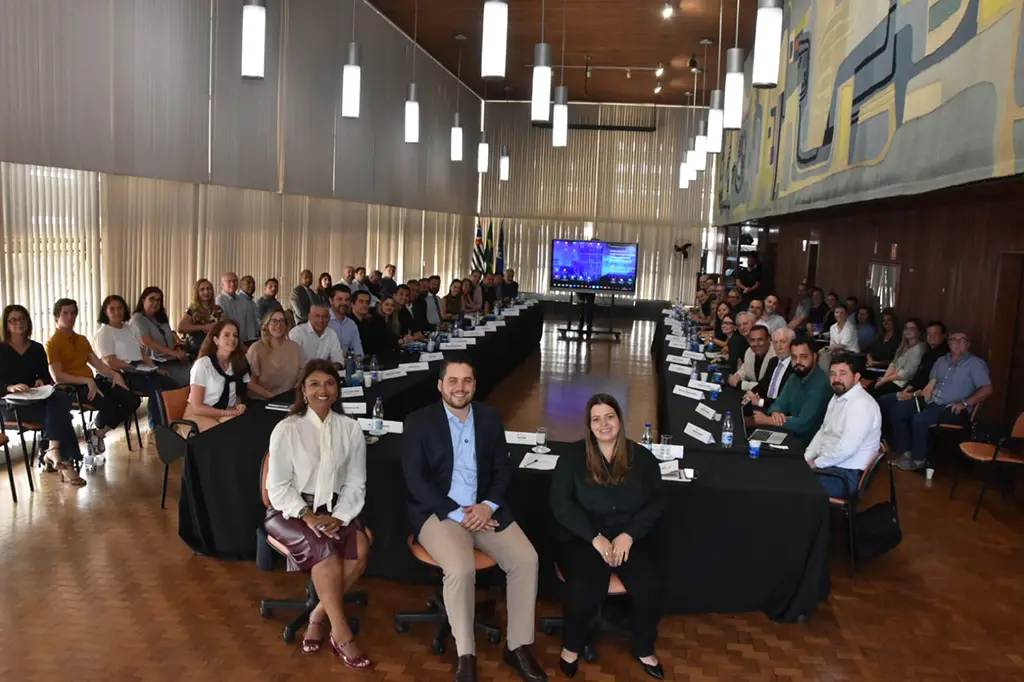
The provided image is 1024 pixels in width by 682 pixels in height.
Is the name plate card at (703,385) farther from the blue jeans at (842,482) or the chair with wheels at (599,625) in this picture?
the chair with wheels at (599,625)

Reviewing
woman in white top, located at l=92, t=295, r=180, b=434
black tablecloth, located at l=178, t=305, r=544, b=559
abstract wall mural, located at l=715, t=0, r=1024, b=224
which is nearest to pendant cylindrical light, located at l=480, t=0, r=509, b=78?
black tablecloth, located at l=178, t=305, r=544, b=559

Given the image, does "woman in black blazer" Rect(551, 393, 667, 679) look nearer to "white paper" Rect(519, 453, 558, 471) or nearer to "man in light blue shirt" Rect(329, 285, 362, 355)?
"white paper" Rect(519, 453, 558, 471)

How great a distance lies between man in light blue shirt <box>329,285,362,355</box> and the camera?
750cm

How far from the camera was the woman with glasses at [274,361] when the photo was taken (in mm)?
6066

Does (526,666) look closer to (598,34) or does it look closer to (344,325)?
(344,325)

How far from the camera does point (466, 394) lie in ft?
12.6

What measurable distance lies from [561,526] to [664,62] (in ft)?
41.3

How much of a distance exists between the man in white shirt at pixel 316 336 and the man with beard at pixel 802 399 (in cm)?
342

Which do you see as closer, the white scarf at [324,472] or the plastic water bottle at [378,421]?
the white scarf at [324,472]

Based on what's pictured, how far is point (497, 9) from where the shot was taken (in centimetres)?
431

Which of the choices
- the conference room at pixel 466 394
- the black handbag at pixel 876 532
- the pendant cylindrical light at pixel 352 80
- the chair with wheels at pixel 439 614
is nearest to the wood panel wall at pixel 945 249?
the conference room at pixel 466 394

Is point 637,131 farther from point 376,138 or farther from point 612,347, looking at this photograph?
point 376,138

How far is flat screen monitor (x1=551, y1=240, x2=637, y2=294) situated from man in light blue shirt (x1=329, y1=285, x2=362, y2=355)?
11544 millimetres

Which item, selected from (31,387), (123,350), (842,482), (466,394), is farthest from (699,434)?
(123,350)
